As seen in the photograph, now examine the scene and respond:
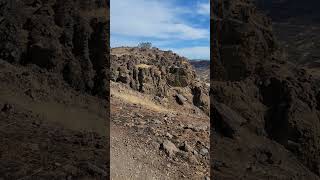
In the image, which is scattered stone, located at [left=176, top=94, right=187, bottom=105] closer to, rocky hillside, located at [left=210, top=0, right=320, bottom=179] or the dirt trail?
rocky hillside, located at [left=210, top=0, right=320, bottom=179]

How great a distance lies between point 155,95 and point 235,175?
8.11m

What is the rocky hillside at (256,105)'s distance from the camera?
35.4 feet

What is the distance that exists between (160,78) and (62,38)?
20.5 feet

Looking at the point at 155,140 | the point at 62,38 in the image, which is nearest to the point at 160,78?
the point at 62,38

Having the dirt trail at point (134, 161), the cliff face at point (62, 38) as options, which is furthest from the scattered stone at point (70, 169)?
the cliff face at point (62, 38)

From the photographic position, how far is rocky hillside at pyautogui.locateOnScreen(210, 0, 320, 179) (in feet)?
35.4

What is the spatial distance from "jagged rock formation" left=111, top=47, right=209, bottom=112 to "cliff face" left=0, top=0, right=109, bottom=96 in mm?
2961

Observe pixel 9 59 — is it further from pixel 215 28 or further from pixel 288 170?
pixel 288 170

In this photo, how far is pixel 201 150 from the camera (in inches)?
400

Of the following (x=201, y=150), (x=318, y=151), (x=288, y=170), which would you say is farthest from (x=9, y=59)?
(x=318, y=151)

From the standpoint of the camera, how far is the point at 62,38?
13742 mm

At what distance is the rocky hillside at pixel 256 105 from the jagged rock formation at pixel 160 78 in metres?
4.55

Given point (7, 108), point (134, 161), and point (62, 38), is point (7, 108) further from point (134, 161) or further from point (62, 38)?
point (62, 38)

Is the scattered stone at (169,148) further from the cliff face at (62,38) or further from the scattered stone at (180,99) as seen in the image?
the scattered stone at (180,99)
